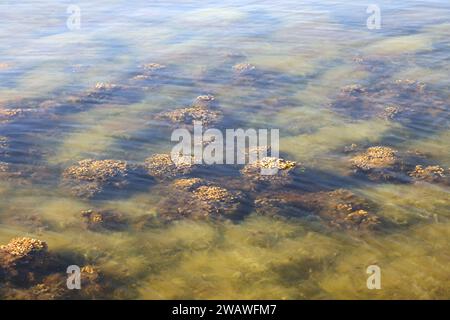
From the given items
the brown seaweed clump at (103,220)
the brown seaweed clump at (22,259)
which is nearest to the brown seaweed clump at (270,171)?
the brown seaweed clump at (103,220)

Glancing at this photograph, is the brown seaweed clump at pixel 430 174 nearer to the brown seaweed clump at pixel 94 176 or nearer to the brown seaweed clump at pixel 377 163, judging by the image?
the brown seaweed clump at pixel 377 163

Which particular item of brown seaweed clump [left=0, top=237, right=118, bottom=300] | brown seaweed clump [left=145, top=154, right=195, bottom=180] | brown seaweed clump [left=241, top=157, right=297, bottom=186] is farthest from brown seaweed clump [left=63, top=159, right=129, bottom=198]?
brown seaweed clump [left=241, top=157, right=297, bottom=186]

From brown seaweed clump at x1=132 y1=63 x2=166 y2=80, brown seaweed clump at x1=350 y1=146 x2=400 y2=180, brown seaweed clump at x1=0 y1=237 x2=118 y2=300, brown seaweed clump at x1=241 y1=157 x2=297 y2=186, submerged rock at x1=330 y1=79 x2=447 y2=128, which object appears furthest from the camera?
brown seaweed clump at x1=132 y1=63 x2=166 y2=80

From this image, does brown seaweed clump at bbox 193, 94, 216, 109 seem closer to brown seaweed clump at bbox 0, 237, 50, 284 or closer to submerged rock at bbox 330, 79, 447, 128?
submerged rock at bbox 330, 79, 447, 128

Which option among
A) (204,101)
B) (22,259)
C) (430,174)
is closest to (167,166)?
(22,259)

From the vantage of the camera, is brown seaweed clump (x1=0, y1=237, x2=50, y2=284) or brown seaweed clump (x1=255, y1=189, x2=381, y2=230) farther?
brown seaweed clump (x1=255, y1=189, x2=381, y2=230)

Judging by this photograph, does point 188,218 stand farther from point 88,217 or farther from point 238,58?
point 238,58

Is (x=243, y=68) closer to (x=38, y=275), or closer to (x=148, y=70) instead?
(x=148, y=70)
